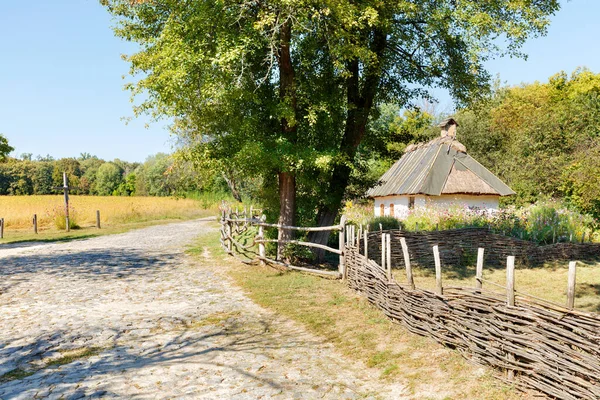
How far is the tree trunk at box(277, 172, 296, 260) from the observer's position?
1362 centimetres

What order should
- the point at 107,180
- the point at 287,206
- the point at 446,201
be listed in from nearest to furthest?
1. the point at 287,206
2. the point at 446,201
3. the point at 107,180

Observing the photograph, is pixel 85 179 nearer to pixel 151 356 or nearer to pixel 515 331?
pixel 151 356

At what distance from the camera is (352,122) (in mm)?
14000

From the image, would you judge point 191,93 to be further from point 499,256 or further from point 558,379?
point 499,256

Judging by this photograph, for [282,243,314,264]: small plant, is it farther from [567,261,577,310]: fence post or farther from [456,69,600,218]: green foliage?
[567,261,577,310]: fence post

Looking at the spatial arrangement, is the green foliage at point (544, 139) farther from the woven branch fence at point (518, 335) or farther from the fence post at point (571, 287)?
the fence post at point (571, 287)

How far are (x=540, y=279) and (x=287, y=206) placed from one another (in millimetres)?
7327

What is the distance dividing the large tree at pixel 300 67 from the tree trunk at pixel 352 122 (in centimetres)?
3

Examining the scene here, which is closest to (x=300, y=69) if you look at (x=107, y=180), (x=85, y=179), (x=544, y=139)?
(x=544, y=139)

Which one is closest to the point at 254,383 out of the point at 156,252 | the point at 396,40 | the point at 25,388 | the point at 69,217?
the point at 25,388

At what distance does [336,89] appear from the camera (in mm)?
13758

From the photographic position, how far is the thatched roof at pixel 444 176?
2605cm

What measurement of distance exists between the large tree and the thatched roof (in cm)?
1151

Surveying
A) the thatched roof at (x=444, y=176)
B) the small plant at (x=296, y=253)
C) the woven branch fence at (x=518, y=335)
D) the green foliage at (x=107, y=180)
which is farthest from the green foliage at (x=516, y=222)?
the green foliage at (x=107, y=180)
